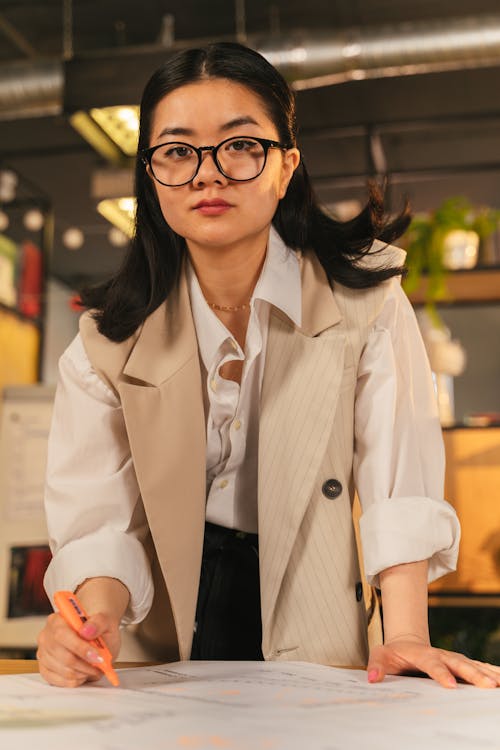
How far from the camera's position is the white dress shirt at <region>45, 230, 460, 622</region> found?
0.92 metres

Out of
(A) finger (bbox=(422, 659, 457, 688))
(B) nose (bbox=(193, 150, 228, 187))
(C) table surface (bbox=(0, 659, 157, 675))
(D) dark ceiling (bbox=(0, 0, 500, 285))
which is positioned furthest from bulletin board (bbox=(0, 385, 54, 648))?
(A) finger (bbox=(422, 659, 457, 688))

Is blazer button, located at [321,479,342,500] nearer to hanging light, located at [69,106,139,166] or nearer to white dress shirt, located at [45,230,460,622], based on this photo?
white dress shirt, located at [45,230,460,622]

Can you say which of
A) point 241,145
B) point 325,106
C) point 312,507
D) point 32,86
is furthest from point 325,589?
point 325,106

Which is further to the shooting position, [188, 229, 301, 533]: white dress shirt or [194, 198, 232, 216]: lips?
[188, 229, 301, 533]: white dress shirt

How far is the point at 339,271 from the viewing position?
1070 mm

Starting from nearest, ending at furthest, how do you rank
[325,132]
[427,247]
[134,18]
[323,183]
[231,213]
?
[231,213] → [427,247] → [134,18] → [325,132] → [323,183]

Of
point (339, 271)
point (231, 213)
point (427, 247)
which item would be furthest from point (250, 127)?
point (427, 247)

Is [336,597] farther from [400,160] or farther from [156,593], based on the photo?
[400,160]

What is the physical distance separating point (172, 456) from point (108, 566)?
145 millimetres

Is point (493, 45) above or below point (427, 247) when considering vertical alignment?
above

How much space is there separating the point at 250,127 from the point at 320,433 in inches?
14.8

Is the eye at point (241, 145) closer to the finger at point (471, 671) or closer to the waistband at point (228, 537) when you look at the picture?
the waistband at point (228, 537)

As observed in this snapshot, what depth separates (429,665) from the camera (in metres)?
0.76

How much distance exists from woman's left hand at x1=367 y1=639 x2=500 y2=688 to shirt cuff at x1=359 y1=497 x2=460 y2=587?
10 cm
